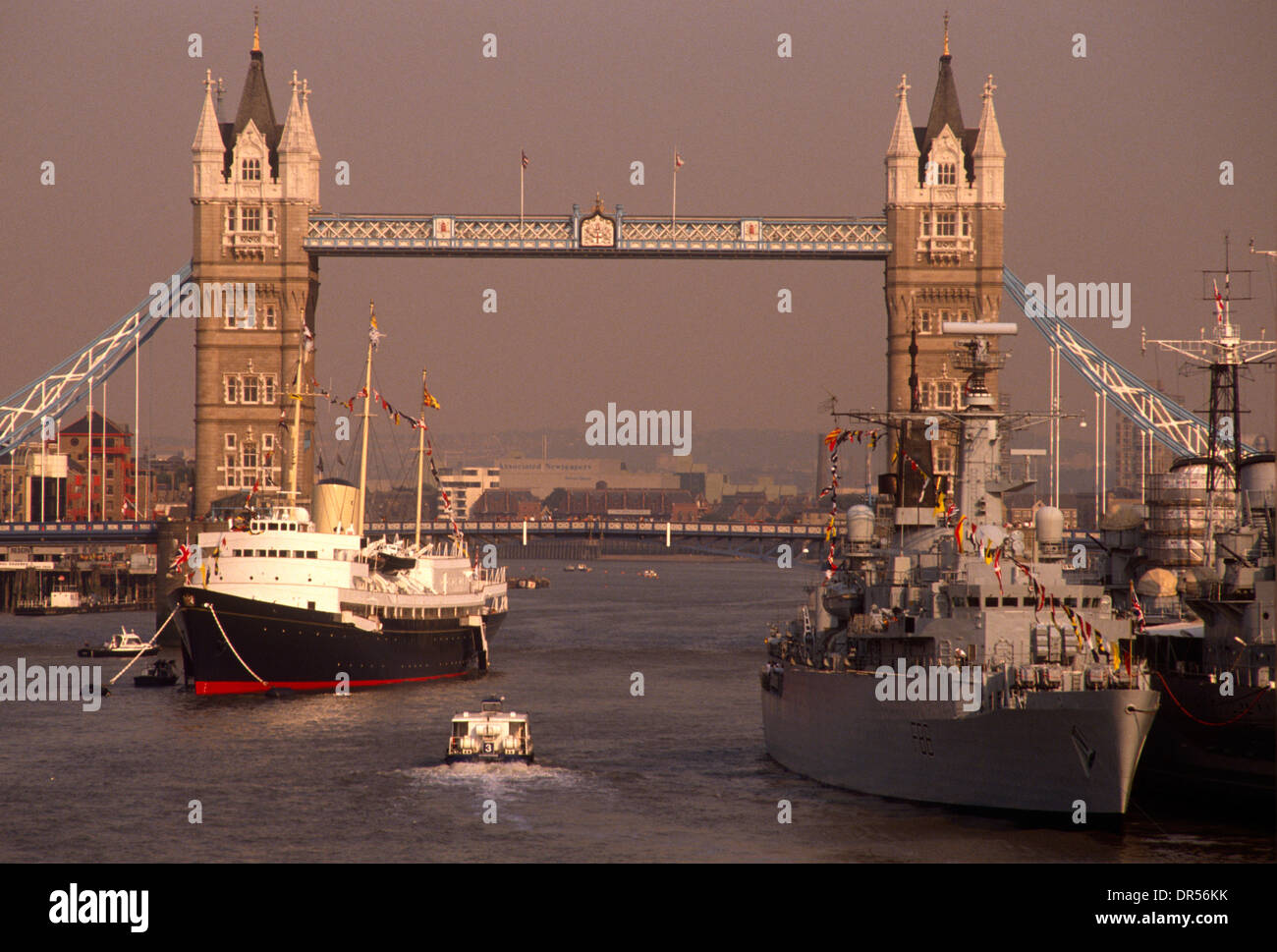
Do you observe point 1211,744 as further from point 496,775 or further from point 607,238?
point 607,238

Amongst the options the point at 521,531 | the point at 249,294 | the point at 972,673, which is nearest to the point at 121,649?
the point at 249,294

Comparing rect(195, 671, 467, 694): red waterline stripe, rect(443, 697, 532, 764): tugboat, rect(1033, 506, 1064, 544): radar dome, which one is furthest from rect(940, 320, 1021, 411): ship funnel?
rect(195, 671, 467, 694): red waterline stripe

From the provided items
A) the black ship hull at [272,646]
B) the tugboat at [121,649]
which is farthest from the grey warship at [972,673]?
the tugboat at [121,649]

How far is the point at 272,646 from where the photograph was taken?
63.5m

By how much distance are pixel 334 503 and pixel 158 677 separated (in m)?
13.1

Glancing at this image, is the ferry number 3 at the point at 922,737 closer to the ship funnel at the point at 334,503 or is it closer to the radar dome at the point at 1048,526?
the radar dome at the point at 1048,526

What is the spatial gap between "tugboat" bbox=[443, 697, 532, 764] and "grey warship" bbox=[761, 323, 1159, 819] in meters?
7.24

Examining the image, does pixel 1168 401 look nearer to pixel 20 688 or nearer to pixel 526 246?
pixel 526 246

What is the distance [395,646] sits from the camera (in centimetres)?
6888

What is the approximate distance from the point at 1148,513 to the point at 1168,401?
1662 inches

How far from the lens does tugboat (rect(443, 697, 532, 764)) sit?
45.7 m

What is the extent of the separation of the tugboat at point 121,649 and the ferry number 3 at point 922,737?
46290 mm

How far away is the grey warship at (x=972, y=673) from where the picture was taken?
3519 cm

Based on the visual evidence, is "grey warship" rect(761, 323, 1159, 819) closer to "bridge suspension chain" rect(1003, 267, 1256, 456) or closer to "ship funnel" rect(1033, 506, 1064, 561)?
"ship funnel" rect(1033, 506, 1064, 561)
